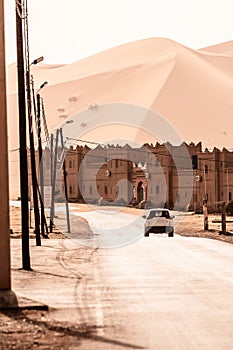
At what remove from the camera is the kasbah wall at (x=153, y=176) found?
316ft

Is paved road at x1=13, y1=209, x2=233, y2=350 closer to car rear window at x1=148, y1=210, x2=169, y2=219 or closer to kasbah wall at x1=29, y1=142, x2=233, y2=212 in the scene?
car rear window at x1=148, y1=210, x2=169, y2=219

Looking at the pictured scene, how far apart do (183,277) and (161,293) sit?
11.1 ft

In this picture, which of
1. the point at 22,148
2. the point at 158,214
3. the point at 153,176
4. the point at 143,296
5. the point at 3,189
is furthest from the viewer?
the point at 153,176

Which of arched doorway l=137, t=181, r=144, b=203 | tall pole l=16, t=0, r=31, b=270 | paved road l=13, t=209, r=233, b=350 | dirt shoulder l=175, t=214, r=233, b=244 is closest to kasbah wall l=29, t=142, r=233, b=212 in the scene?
arched doorway l=137, t=181, r=144, b=203

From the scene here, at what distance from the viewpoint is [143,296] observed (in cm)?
1504

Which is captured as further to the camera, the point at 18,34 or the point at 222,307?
the point at 18,34

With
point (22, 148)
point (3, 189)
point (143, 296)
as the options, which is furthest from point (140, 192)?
point (3, 189)

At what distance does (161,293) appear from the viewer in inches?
610

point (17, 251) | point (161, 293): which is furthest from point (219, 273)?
point (17, 251)

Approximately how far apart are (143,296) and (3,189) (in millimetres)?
3453

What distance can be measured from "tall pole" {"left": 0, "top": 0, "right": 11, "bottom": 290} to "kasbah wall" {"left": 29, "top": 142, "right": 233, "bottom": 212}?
237 ft

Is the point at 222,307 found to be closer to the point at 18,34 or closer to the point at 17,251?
the point at 18,34

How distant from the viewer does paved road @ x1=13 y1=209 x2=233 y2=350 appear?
10392 millimetres

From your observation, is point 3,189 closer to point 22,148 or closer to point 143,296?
point 143,296
